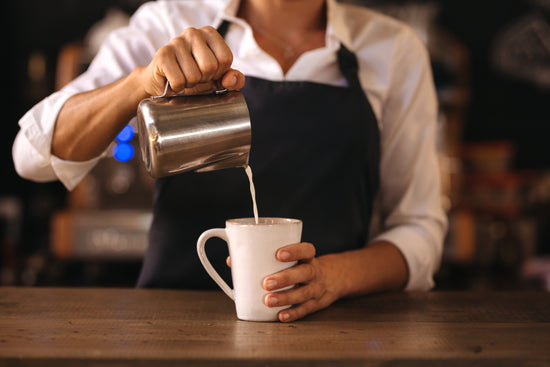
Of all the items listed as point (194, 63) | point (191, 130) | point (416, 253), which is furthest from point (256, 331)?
point (416, 253)

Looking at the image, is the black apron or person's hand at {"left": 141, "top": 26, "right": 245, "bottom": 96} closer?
person's hand at {"left": 141, "top": 26, "right": 245, "bottom": 96}

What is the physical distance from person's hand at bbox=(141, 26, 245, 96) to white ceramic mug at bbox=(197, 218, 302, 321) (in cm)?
23

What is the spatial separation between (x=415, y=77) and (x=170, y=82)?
700 millimetres

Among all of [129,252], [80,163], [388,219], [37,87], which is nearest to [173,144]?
[80,163]

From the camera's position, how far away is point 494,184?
3.23 meters

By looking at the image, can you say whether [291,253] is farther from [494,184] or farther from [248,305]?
[494,184]

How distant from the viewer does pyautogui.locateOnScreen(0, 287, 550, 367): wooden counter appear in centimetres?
66

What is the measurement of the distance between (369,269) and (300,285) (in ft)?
0.75

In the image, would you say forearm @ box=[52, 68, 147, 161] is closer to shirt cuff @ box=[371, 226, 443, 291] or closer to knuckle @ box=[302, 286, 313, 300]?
knuckle @ box=[302, 286, 313, 300]

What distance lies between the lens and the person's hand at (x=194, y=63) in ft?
2.77

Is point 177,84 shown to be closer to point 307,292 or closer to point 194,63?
point 194,63

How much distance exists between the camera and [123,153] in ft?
10.5

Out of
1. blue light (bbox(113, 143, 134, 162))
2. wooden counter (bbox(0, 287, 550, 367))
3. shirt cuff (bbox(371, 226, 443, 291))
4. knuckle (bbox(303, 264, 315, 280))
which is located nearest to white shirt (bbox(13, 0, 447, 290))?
shirt cuff (bbox(371, 226, 443, 291))

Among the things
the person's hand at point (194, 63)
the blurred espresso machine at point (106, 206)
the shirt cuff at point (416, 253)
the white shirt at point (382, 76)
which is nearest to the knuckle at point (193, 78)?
the person's hand at point (194, 63)
